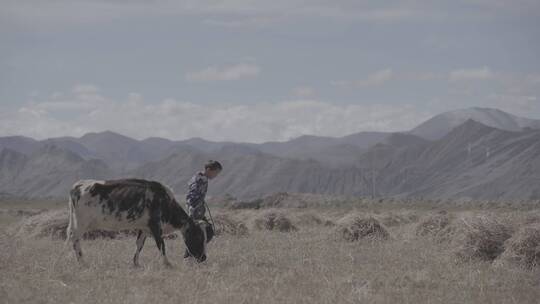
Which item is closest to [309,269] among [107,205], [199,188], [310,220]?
[199,188]

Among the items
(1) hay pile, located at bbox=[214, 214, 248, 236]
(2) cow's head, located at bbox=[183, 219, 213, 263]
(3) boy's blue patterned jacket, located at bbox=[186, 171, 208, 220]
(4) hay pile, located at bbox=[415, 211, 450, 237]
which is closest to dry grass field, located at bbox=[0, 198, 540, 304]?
(4) hay pile, located at bbox=[415, 211, 450, 237]

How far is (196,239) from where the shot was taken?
51.4 feet

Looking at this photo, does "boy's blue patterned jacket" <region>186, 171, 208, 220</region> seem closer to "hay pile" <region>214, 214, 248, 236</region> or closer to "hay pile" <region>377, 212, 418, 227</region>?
"hay pile" <region>214, 214, 248, 236</region>

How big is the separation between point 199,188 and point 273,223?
1116 cm

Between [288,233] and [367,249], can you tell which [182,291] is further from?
[288,233]

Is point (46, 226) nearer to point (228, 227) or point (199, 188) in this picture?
point (228, 227)

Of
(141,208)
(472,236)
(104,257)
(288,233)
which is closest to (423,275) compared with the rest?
(472,236)

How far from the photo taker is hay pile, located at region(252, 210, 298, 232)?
2691cm

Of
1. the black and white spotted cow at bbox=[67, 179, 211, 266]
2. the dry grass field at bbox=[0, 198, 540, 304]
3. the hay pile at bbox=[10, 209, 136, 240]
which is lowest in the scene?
the hay pile at bbox=[10, 209, 136, 240]

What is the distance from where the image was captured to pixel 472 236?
16.3 meters

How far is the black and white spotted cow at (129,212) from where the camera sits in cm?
1512

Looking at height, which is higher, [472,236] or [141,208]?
[141,208]

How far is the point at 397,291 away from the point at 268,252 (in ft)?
20.9

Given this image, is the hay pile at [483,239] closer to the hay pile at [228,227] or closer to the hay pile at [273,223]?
the hay pile at [228,227]
